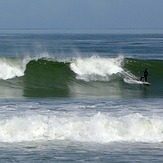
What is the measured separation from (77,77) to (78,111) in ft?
38.7

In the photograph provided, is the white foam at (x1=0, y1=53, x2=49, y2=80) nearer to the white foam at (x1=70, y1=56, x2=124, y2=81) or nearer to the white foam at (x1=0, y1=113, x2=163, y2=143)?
the white foam at (x1=70, y1=56, x2=124, y2=81)

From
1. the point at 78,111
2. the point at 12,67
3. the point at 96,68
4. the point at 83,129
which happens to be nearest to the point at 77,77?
the point at 96,68

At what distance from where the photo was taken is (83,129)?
47.5 ft

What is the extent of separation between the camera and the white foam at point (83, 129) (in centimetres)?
1409

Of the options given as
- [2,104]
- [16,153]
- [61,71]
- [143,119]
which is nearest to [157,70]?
[61,71]

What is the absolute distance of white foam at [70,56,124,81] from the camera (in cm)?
3004

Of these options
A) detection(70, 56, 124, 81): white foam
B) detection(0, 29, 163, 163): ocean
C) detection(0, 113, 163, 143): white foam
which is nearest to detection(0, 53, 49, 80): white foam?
detection(0, 29, 163, 163): ocean

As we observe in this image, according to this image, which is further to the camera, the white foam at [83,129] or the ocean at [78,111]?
the white foam at [83,129]

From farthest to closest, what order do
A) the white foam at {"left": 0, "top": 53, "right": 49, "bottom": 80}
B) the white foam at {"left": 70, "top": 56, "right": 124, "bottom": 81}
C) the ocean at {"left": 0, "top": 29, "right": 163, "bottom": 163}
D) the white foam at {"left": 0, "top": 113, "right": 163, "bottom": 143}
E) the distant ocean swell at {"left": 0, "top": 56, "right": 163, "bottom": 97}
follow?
the white foam at {"left": 70, "top": 56, "right": 124, "bottom": 81} < the white foam at {"left": 0, "top": 53, "right": 49, "bottom": 80} < the distant ocean swell at {"left": 0, "top": 56, "right": 163, "bottom": 97} < the white foam at {"left": 0, "top": 113, "right": 163, "bottom": 143} < the ocean at {"left": 0, "top": 29, "right": 163, "bottom": 163}

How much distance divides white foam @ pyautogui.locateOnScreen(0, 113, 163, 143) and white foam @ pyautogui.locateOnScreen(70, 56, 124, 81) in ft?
47.1

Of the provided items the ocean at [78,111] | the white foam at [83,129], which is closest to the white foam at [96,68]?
the ocean at [78,111]

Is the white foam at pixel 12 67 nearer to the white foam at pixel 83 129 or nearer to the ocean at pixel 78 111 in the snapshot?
the ocean at pixel 78 111

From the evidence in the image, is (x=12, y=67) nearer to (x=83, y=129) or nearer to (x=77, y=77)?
(x=77, y=77)

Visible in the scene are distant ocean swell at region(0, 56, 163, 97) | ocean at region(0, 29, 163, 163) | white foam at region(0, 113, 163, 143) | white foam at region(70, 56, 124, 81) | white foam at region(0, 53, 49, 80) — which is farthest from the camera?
white foam at region(70, 56, 124, 81)
